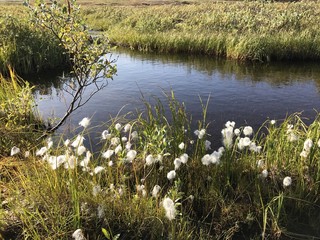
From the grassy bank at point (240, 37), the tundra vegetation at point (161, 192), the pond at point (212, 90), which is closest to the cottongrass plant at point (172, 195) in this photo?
the tundra vegetation at point (161, 192)

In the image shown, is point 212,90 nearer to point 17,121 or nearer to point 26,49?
point 17,121

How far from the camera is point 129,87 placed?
43.3ft

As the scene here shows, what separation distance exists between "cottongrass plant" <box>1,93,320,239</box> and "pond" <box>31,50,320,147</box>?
2.37 m

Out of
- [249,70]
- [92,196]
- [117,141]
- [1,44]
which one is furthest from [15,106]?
[249,70]

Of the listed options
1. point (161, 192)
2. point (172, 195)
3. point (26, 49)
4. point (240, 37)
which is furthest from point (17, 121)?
point (240, 37)

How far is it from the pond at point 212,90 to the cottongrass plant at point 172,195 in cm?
237

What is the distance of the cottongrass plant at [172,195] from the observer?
4.23 metres

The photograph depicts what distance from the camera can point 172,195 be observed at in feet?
14.7

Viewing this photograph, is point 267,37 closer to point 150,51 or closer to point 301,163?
point 150,51

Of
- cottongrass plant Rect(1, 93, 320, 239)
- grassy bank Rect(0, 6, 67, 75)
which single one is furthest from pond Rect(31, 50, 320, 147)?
cottongrass plant Rect(1, 93, 320, 239)

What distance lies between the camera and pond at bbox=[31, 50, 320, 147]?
32.9ft

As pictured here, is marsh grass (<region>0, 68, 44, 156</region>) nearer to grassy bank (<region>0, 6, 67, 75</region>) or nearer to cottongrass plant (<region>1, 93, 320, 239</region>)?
cottongrass plant (<region>1, 93, 320, 239</region>)

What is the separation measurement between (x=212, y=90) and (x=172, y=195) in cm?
874

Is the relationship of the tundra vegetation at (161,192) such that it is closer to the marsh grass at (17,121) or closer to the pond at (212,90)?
the marsh grass at (17,121)
